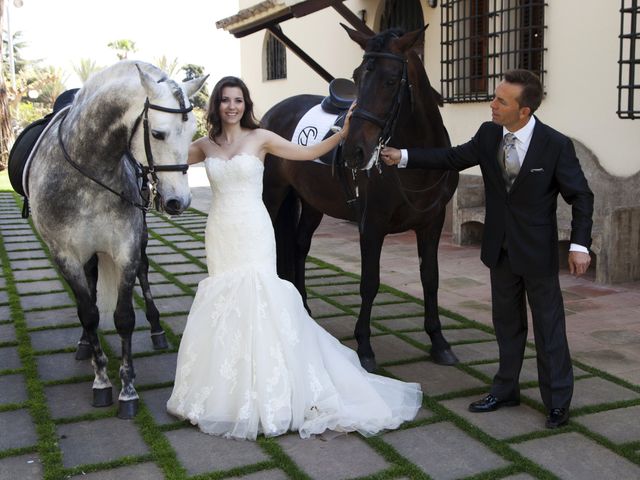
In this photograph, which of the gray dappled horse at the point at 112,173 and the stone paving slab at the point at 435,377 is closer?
the gray dappled horse at the point at 112,173

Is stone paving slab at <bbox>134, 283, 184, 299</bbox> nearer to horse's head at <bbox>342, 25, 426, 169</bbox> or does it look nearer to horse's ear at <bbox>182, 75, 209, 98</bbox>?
horse's ear at <bbox>182, 75, 209, 98</bbox>

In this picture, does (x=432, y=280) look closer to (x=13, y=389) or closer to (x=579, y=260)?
(x=579, y=260)

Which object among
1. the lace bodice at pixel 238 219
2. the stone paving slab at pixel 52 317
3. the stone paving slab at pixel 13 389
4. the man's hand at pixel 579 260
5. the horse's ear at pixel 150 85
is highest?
the horse's ear at pixel 150 85

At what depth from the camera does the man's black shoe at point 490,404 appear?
11.0 ft

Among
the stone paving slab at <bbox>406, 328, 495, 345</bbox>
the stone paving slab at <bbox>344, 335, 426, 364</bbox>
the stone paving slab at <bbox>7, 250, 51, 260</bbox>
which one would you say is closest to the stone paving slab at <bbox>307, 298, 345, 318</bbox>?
the stone paving slab at <bbox>344, 335, 426, 364</bbox>

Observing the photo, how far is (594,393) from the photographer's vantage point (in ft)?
11.7

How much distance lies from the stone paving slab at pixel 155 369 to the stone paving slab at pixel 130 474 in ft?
3.19

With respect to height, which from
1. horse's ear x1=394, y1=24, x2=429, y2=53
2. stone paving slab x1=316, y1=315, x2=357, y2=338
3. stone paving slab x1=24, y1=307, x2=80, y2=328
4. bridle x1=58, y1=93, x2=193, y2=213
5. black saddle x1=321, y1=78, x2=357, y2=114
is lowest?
stone paving slab x1=316, y1=315, x2=357, y2=338

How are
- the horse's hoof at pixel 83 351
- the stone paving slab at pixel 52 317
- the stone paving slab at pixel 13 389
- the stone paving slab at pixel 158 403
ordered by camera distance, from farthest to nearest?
1. the stone paving slab at pixel 52 317
2. the horse's hoof at pixel 83 351
3. the stone paving slab at pixel 13 389
4. the stone paving slab at pixel 158 403

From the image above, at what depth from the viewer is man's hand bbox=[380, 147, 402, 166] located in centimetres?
348

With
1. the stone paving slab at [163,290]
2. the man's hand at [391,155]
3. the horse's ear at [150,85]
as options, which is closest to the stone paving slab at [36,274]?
the stone paving slab at [163,290]

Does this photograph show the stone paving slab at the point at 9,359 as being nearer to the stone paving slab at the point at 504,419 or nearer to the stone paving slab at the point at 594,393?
the stone paving slab at the point at 504,419

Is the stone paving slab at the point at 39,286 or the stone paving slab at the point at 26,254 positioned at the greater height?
the stone paving slab at the point at 26,254

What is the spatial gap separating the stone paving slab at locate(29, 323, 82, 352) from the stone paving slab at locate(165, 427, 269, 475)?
1.64 metres
